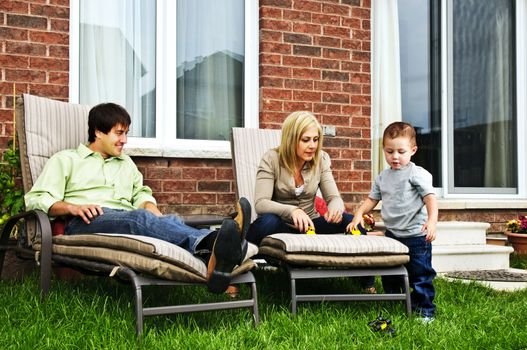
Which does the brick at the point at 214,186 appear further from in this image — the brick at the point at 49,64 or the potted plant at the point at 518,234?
the potted plant at the point at 518,234

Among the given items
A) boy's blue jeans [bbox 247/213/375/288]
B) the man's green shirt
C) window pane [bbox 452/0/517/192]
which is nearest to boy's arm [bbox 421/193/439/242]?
boy's blue jeans [bbox 247/213/375/288]

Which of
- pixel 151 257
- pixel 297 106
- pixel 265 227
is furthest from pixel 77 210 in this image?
pixel 297 106

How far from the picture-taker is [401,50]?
6266mm

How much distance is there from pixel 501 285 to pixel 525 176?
2497mm

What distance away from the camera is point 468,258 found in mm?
5355

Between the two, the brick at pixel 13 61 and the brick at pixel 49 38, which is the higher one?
the brick at pixel 49 38

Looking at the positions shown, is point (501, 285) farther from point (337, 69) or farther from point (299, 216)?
point (337, 69)

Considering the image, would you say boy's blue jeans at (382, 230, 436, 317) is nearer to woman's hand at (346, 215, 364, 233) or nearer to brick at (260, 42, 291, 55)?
woman's hand at (346, 215, 364, 233)

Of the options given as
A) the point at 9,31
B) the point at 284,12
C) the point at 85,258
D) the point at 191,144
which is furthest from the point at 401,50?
the point at 85,258

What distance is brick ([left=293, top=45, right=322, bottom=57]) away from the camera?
214 inches

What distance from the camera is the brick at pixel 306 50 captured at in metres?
5.43

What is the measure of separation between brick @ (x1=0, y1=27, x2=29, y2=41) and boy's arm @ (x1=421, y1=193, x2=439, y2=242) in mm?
2847

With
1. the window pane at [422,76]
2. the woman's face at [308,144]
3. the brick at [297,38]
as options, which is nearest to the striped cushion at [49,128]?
the woman's face at [308,144]

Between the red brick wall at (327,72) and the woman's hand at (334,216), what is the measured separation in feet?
4.73
